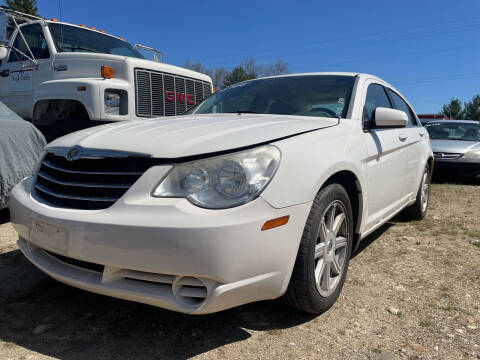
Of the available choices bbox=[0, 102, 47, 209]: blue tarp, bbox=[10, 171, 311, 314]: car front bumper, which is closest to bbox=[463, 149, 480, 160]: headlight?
bbox=[10, 171, 311, 314]: car front bumper

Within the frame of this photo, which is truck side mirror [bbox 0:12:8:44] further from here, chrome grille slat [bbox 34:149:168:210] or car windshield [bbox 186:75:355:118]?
chrome grille slat [bbox 34:149:168:210]

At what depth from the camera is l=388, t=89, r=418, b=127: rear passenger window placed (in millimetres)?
3915

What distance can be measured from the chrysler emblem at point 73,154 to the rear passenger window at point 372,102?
1914 millimetres

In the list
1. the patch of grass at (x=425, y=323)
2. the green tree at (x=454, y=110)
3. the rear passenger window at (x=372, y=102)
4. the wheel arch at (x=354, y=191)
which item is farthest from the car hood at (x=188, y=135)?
the green tree at (x=454, y=110)

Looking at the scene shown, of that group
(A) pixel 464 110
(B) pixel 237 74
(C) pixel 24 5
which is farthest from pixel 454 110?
(C) pixel 24 5

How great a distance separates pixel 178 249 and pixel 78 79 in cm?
361

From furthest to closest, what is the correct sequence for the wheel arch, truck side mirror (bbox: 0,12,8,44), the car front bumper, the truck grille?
truck side mirror (bbox: 0,12,8,44)
the truck grille
the wheel arch
the car front bumper

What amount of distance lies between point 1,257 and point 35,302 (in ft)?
2.96

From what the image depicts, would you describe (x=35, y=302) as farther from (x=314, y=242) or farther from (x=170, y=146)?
(x=314, y=242)

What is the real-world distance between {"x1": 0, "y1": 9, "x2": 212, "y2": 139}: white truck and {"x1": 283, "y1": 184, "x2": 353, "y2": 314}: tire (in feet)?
10.1

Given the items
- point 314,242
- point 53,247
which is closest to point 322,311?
point 314,242

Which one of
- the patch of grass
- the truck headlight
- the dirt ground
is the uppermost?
the truck headlight

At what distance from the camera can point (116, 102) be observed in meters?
4.63

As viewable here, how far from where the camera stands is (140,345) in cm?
192
